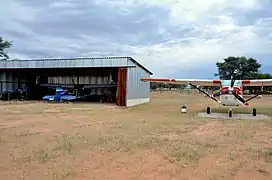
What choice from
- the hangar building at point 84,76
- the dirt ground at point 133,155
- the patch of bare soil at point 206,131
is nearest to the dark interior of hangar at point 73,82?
the hangar building at point 84,76

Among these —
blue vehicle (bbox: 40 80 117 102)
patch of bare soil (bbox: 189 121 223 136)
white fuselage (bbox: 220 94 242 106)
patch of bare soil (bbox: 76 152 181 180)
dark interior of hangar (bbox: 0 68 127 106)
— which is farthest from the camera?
dark interior of hangar (bbox: 0 68 127 106)

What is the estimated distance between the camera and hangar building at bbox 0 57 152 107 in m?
24.8

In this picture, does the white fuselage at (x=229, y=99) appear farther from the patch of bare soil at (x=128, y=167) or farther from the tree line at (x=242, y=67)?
the tree line at (x=242, y=67)

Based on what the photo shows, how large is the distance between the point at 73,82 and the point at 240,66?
43.5 m

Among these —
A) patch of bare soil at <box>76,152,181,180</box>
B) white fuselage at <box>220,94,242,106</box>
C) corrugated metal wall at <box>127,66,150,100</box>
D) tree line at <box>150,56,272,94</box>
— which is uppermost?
tree line at <box>150,56,272,94</box>

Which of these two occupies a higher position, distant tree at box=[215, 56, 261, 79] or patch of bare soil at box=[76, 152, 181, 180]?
distant tree at box=[215, 56, 261, 79]

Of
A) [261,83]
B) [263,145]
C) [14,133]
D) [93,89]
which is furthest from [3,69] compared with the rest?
[263,145]

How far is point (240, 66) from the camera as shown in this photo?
207ft

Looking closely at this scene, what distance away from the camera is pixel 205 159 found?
18.8 feet

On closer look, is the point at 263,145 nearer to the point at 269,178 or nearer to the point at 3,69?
the point at 269,178

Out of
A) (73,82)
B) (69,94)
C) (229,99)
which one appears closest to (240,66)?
(73,82)

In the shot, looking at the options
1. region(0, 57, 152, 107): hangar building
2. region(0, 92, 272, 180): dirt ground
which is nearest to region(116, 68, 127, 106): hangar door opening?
region(0, 57, 152, 107): hangar building

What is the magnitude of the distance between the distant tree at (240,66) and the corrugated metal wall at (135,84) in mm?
36662

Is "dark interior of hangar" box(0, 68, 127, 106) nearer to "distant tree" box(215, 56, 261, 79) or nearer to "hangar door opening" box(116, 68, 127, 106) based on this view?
"hangar door opening" box(116, 68, 127, 106)
